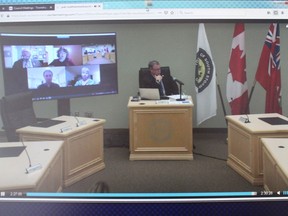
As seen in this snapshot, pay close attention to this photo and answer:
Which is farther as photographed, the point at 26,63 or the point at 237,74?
the point at 237,74

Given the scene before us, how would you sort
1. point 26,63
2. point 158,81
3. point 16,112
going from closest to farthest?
point 26,63 < point 16,112 < point 158,81

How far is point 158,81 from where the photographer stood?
9.98 ft

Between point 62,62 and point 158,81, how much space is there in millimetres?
1556

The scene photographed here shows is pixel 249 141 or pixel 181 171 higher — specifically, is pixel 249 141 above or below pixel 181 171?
above

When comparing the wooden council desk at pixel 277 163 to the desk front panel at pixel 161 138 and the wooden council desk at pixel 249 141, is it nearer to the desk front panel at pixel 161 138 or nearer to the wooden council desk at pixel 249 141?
the wooden council desk at pixel 249 141

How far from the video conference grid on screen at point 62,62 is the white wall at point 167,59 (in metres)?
0.09

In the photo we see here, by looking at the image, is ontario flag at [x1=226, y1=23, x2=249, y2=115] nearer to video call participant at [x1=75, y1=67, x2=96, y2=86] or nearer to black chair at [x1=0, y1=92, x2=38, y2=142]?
video call participant at [x1=75, y1=67, x2=96, y2=86]

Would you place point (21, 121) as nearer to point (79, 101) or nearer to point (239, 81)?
point (79, 101)

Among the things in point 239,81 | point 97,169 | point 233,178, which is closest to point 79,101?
point 97,169

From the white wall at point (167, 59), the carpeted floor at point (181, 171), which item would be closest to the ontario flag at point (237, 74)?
the white wall at point (167, 59)

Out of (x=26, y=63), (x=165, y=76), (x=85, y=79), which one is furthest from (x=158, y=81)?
(x=26, y=63)

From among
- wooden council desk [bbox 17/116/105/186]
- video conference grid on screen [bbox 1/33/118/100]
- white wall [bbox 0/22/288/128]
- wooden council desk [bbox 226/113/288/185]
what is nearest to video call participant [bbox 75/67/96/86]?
video conference grid on screen [bbox 1/33/118/100]

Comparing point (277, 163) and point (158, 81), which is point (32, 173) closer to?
point (277, 163)

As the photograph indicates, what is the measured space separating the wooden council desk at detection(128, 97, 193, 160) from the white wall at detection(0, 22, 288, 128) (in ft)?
0.48
